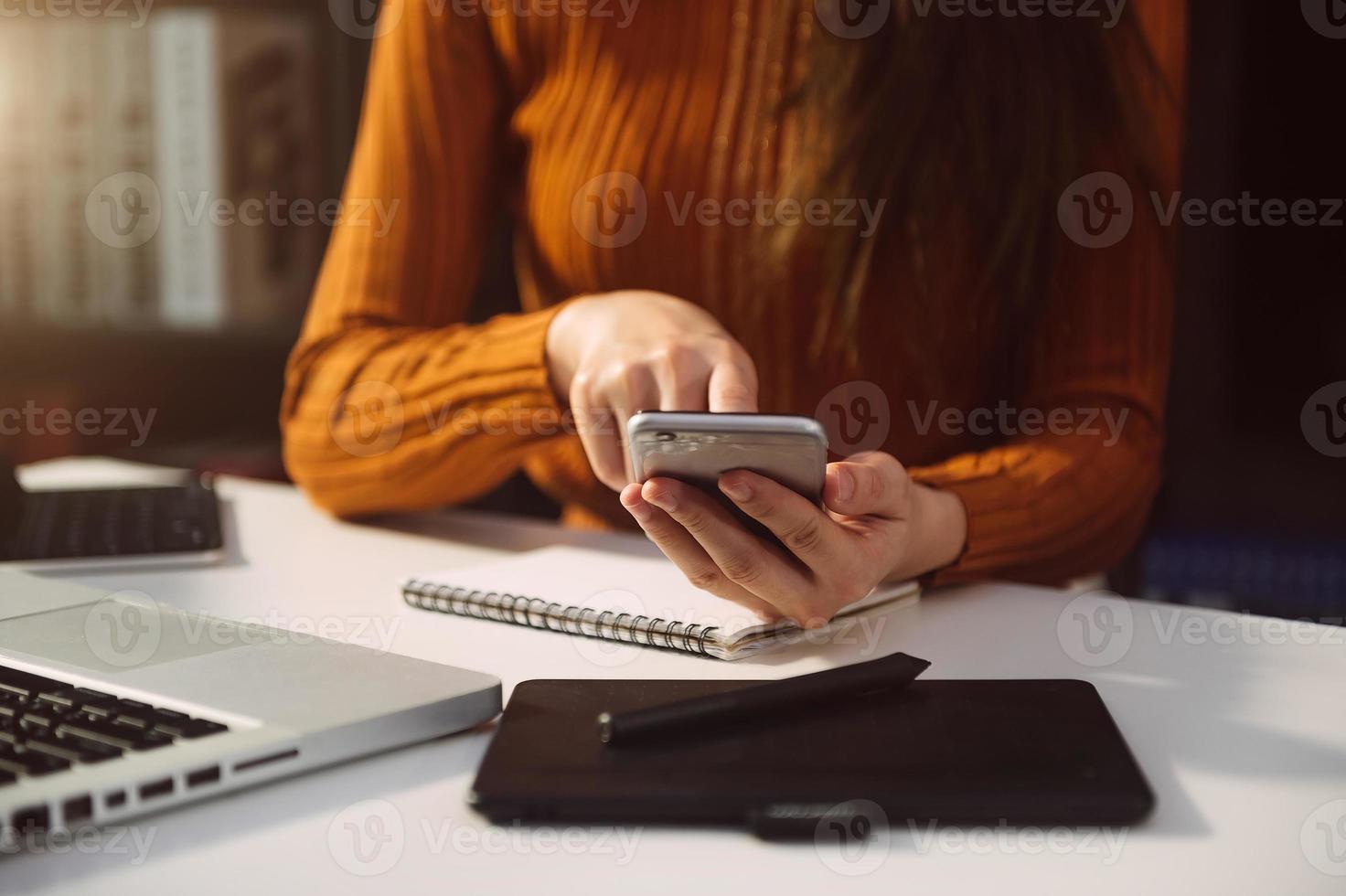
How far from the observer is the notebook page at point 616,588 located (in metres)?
0.61

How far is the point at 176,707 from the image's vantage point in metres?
0.43

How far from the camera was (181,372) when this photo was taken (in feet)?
6.63

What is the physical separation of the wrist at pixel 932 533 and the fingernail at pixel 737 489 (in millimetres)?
161

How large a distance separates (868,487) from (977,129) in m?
0.42
